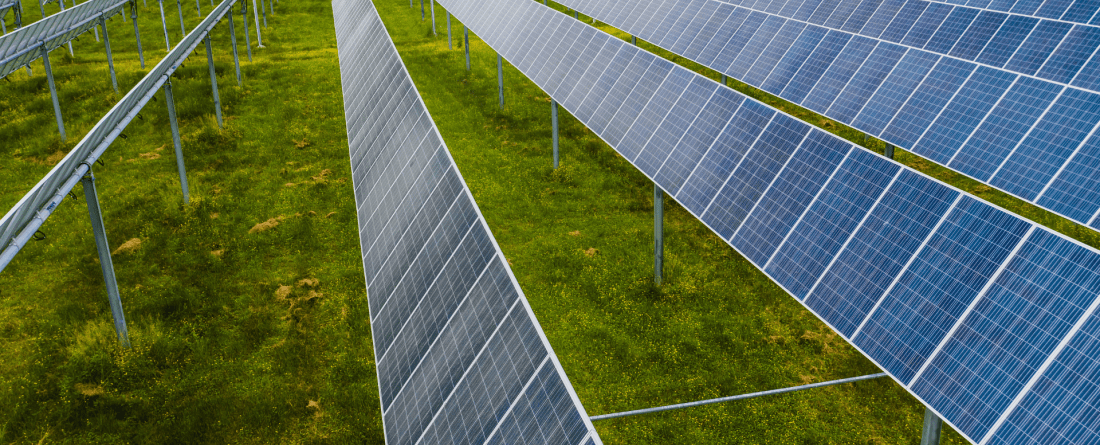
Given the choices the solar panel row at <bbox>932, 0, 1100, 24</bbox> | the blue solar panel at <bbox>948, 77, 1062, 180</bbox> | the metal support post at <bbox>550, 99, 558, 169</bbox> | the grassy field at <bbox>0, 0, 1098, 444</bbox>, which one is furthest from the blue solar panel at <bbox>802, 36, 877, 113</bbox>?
the metal support post at <bbox>550, 99, 558, 169</bbox>

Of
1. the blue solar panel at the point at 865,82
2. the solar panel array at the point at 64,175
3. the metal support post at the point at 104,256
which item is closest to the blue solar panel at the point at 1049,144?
the blue solar panel at the point at 865,82

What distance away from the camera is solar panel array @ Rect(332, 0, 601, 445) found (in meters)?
6.51

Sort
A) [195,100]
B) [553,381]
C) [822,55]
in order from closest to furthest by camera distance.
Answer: [553,381] < [822,55] < [195,100]

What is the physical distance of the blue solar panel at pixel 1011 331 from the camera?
8031 mm

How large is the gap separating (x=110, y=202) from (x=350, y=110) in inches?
350

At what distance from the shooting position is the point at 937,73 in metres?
16.1

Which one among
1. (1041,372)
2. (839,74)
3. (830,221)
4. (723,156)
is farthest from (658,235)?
(1041,372)

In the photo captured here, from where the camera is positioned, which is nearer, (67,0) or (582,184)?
(582,184)

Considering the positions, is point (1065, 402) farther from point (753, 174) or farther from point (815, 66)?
point (815, 66)

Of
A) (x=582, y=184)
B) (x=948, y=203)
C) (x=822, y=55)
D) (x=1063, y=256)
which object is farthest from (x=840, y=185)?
(x=582, y=184)

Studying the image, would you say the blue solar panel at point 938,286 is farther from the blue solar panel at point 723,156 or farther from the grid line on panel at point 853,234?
the blue solar panel at point 723,156

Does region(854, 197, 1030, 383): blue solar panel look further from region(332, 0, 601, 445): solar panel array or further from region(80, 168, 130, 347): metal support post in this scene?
region(80, 168, 130, 347): metal support post

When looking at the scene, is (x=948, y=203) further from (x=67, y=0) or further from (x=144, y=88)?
(x=67, y=0)

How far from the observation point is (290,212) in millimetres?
21672
